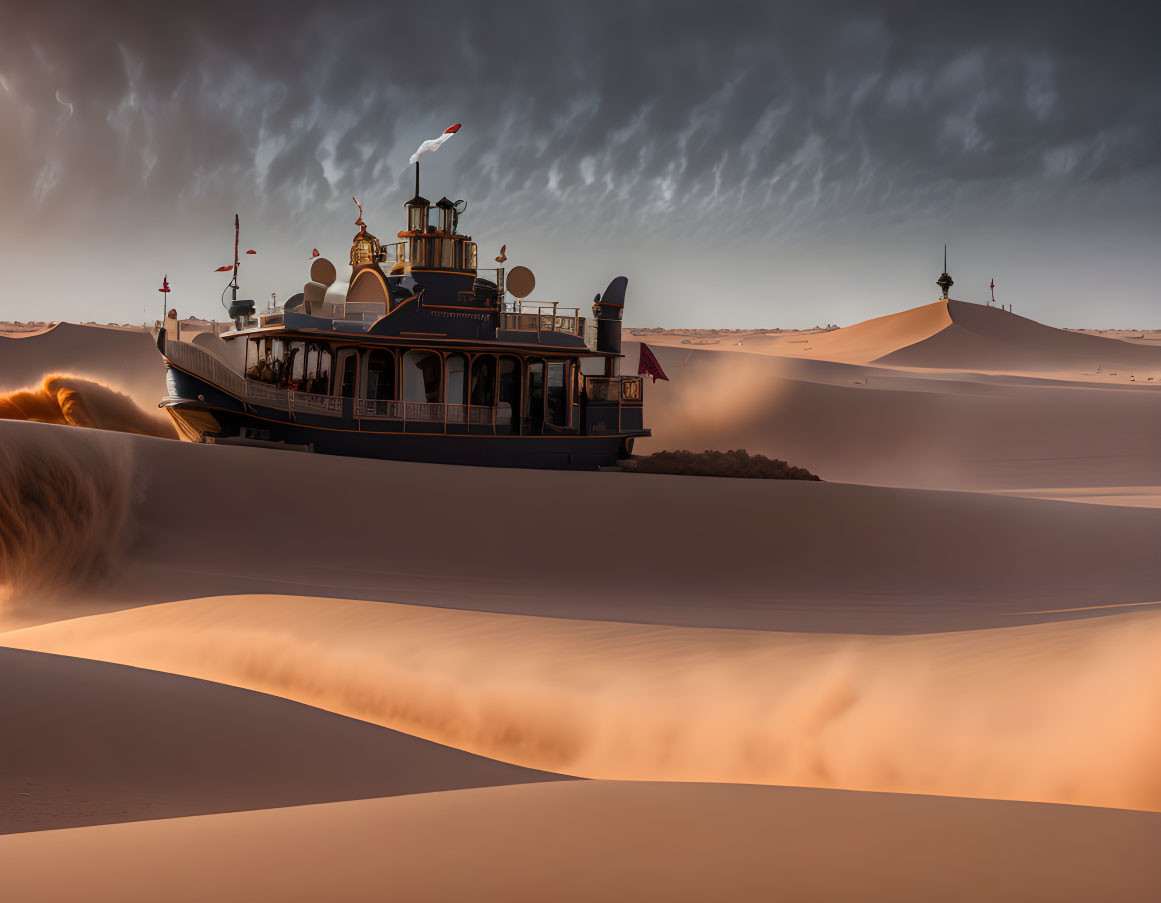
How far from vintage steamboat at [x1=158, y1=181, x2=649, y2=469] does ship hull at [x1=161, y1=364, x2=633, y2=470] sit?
0.10ft

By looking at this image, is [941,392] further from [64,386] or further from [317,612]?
[317,612]

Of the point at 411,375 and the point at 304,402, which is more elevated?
the point at 411,375

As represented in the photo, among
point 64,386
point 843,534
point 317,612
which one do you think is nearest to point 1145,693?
point 317,612

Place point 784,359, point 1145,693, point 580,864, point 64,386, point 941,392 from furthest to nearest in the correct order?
point 784,359 < point 941,392 < point 64,386 < point 1145,693 < point 580,864

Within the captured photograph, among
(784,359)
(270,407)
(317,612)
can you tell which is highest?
(784,359)

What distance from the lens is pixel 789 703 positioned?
7.97 metres

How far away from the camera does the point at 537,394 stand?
23.8 metres

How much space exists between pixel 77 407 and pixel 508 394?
12.4 metres

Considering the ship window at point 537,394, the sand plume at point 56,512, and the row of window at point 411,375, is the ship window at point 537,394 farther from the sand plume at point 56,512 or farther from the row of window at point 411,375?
the sand plume at point 56,512

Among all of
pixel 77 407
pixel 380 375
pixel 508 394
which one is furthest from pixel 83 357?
pixel 508 394

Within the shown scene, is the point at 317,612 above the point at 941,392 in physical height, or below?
below

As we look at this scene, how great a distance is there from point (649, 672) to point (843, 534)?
9433 millimetres

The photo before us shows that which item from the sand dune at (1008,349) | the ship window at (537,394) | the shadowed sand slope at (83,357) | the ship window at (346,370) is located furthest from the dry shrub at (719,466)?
the sand dune at (1008,349)

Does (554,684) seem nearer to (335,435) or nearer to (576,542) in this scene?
(576,542)
